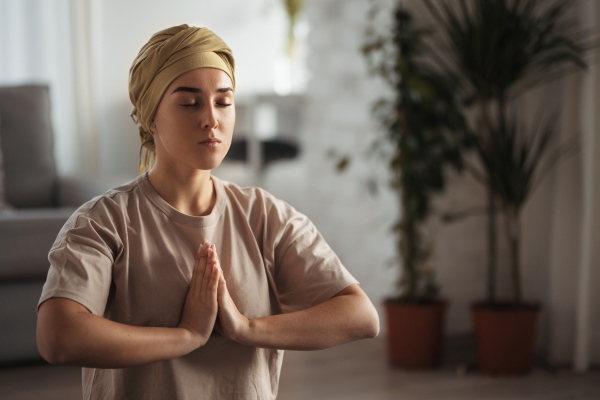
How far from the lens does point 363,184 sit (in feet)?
9.49

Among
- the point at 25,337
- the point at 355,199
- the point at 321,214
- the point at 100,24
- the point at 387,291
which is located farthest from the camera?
the point at 100,24

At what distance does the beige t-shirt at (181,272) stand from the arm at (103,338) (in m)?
0.03

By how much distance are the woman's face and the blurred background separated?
52.5 inches

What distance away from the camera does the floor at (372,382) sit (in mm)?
2061

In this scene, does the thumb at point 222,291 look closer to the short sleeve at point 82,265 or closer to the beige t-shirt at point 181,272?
the beige t-shirt at point 181,272

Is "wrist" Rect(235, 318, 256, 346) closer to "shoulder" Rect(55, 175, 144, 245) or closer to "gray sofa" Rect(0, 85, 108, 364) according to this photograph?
"shoulder" Rect(55, 175, 144, 245)

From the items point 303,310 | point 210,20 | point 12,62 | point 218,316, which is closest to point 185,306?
point 218,316

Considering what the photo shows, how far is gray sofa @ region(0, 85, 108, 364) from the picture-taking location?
2.05 m

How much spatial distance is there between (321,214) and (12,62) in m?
1.98

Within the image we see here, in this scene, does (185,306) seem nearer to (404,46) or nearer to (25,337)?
(25,337)

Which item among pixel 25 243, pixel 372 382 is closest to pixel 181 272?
pixel 25 243

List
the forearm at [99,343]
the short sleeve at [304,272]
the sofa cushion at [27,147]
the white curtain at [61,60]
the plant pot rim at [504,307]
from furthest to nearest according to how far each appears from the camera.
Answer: the white curtain at [61,60] → the sofa cushion at [27,147] → the plant pot rim at [504,307] → the short sleeve at [304,272] → the forearm at [99,343]

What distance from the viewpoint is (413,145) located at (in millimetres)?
2299

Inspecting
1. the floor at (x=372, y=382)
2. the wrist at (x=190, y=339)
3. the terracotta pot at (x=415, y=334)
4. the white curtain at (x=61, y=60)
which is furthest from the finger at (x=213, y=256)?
the white curtain at (x=61, y=60)
